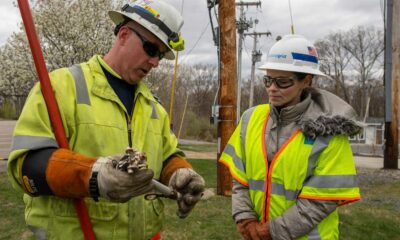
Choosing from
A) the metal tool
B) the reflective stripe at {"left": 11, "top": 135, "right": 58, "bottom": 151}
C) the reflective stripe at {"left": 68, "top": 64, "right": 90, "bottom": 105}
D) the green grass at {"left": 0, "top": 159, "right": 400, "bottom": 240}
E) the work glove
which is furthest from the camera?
the green grass at {"left": 0, "top": 159, "right": 400, "bottom": 240}

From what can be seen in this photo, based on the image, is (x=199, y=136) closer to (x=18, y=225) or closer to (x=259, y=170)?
(x=18, y=225)

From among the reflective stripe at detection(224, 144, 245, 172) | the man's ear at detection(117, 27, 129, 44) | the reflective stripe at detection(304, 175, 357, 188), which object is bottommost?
Answer: the reflective stripe at detection(304, 175, 357, 188)

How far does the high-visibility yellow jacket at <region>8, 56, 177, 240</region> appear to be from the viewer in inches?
66.7

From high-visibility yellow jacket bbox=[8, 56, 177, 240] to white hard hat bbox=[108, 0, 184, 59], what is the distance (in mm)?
275

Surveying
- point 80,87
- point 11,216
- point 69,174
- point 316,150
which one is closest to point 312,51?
point 316,150

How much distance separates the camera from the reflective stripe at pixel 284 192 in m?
2.59

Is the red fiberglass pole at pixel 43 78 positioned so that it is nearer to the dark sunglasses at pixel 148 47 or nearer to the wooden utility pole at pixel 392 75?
the dark sunglasses at pixel 148 47

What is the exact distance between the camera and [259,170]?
2.69 metres

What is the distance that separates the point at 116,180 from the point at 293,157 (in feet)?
4.51

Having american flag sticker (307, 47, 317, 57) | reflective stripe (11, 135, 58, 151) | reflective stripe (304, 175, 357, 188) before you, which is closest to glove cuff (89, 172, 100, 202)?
reflective stripe (11, 135, 58, 151)

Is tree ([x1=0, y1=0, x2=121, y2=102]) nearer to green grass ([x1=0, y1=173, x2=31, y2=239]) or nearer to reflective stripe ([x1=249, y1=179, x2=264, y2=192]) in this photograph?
green grass ([x1=0, y1=173, x2=31, y2=239])

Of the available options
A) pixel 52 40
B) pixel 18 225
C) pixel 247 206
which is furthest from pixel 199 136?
pixel 247 206

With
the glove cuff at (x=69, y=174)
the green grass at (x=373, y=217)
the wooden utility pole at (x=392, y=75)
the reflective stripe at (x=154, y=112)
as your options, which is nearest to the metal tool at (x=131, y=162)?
the glove cuff at (x=69, y=174)

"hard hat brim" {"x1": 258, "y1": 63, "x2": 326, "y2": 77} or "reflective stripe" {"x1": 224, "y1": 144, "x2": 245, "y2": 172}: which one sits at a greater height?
"hard hat brim" {"x1": 258, "y1": 63, "x2": 326, "y2": 77}
